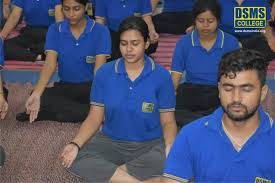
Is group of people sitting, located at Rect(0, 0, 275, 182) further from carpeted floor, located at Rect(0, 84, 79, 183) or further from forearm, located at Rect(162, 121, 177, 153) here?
carpeted floor, located at Rect(0, 84, 79, 183)

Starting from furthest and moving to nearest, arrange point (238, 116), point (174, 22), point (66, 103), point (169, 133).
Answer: point (174, 22), point (66, 103), point (169, 133), point (238, 116)

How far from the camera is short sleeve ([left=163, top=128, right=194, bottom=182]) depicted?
6.70 ft

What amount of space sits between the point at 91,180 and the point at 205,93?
1.14 meters

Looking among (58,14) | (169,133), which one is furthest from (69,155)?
(58,14)

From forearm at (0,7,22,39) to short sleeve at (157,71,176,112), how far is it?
2.08 m

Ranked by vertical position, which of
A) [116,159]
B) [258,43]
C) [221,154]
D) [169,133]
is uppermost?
[258,43]

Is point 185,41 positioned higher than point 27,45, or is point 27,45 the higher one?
point 185,41

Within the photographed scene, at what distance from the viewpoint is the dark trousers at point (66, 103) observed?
12.6 feet

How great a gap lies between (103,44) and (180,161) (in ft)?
5.73

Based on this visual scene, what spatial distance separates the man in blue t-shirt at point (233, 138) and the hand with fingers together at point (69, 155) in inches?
25.8

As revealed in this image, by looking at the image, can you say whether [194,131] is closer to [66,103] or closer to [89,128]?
[89,128]

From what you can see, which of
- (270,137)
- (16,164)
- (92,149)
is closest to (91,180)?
(92,149)

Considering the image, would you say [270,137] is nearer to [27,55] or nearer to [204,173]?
[204,173]

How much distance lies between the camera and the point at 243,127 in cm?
207
